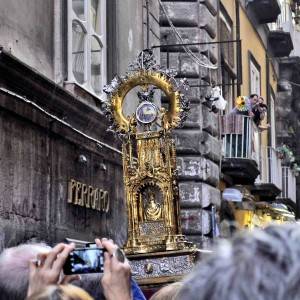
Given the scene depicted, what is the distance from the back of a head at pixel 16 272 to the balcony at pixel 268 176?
1822cm

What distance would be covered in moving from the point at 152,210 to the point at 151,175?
10.3 inches

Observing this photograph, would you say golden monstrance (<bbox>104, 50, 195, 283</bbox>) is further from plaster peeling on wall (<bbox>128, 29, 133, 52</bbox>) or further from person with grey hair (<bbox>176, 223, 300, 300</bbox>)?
plaster peeling on wall (<bbox>128, 29, 133, 52</bbox>)

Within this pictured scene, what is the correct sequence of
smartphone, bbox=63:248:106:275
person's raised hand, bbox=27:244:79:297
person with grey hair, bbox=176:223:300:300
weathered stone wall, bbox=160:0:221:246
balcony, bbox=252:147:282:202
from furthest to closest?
1. balcony, bbox=252:147:282:202
2. weathered stone wall, bbox=160:0:221:246
3. smartphone, bbox=63:248:106:275
4. person's raised hand, bbox=27:244:79:297
5. person with grey hair, bbox=176:223:300:300

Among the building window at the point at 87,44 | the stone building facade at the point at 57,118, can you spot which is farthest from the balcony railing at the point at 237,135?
the building window at the point at 87,44

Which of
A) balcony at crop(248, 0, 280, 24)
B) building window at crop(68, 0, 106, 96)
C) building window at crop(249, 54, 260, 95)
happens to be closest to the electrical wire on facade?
building window at crop(68, 0, 106, 96)

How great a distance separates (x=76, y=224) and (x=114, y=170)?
1.84 metres

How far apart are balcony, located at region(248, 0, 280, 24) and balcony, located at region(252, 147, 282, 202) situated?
330cm

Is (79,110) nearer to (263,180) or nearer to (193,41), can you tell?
(193,41)

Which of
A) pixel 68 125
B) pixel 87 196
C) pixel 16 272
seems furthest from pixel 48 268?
pixel 87 196

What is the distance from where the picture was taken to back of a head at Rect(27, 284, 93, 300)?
2.55m

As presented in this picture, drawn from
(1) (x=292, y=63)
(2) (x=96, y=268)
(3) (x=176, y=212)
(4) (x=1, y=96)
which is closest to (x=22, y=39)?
(4) (x=1, y=96)

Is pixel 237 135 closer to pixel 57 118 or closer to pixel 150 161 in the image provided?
pixel 57 118

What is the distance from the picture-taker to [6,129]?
26.3ft

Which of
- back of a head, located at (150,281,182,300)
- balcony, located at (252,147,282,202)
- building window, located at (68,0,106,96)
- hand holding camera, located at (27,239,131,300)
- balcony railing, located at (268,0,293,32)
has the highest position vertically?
balcony railing, located at (268,0,293,32)
